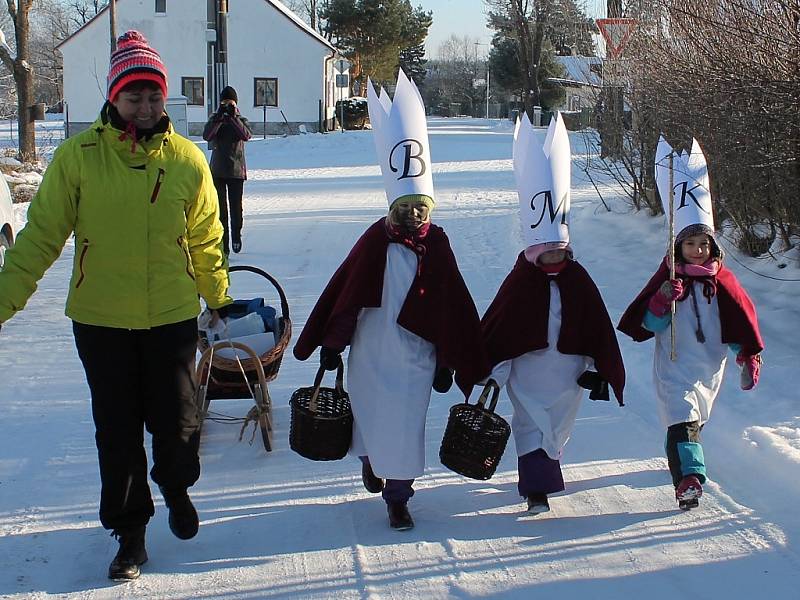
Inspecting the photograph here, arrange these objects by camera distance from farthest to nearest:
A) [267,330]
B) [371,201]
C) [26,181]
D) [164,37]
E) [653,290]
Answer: [164,37]
[26,181]
[371,201]
[267,330]
[653,290]

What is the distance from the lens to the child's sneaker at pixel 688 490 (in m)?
4.77

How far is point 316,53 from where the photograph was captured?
45250 millimetres

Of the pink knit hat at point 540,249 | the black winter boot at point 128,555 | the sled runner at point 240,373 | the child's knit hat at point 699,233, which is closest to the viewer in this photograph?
the black winter boot at point 128,555

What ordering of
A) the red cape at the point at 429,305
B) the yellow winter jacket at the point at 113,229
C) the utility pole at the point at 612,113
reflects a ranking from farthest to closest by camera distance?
the utility pole at the point at 612,113 < the red cape at the point at 429,305 < the yellow winter jacket at the point at 113,229

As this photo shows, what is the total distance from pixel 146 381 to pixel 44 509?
1.21 m

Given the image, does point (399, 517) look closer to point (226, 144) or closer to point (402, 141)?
point (402, 141)

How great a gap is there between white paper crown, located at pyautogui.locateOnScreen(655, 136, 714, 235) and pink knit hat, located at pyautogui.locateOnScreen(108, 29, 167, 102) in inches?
103

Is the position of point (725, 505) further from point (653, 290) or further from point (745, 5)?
point (745, 5)

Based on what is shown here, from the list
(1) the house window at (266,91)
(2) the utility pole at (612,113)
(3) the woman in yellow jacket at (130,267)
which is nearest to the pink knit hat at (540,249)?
(3) the woman in yellow jacket at (130,267)

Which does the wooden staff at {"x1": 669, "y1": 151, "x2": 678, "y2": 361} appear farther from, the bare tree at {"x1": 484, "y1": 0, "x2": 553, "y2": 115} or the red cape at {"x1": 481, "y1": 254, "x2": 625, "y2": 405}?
the bare tree at {"x1": 484, "y1": 0, "x2": 553, "y2": 115}

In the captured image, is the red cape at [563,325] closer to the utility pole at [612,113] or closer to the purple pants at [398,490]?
the purple pants at [398,490]

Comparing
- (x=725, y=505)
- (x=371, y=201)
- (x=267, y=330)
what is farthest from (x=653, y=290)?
(x=371, y=201)

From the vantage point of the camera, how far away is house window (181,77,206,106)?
45.0 metres

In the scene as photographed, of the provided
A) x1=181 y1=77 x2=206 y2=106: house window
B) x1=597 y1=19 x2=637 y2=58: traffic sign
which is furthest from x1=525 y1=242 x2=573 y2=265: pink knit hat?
x1=181 y1=77 x2=206 y2=106: house window
